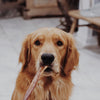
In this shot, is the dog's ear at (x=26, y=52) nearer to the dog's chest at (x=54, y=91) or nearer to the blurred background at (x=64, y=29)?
the dog's chest at (x=54, y=91)

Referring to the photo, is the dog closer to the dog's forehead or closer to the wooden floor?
the dog's forehead

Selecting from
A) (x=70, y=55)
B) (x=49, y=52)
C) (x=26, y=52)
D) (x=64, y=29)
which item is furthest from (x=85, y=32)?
(x=49, y=52)

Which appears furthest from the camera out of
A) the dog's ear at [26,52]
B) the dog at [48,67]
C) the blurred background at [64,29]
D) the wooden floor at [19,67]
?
the blurred background at [64,29]

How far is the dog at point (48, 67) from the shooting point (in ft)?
4.08

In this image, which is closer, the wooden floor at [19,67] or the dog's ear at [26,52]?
the dog's ear at [26,52]

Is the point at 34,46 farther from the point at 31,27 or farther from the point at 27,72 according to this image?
the point at 31,27

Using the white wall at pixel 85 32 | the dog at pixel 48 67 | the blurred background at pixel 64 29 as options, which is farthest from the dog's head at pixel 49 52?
the white wall at pixel 85 32

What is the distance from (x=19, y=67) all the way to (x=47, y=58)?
1488 millimetres

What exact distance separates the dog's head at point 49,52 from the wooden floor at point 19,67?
65 centimetres

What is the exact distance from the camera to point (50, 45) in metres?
1.23

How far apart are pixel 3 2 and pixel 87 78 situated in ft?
16.5

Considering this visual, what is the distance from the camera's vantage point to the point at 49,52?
1.16 meters

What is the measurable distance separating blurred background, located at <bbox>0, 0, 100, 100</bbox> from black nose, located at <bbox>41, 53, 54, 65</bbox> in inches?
34.1

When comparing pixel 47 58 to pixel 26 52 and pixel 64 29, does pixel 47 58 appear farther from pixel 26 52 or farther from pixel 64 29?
pixel 64 29
